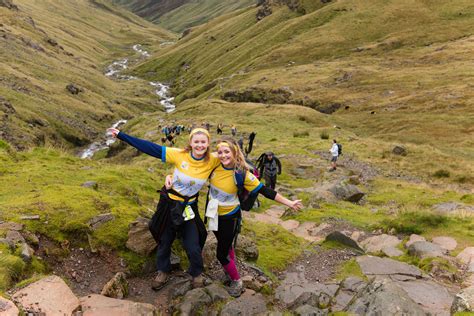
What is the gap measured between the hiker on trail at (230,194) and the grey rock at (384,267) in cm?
416

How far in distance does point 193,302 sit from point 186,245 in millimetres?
1341

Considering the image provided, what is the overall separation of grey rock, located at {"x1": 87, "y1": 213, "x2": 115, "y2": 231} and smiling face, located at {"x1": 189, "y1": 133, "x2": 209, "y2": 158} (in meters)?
4.03

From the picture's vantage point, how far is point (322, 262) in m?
12.7

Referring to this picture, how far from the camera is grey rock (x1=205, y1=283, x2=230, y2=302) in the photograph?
867 cm

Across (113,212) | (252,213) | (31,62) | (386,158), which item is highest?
(31,62)

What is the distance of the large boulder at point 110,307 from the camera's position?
7.77 meters

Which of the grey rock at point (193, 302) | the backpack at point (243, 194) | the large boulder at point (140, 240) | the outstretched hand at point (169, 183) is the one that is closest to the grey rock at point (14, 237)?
the large boulder at point (140, 240)

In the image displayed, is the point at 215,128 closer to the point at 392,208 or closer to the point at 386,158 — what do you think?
the point at 386,158

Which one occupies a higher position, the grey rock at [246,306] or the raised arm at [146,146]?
the raised arm at [146,146]

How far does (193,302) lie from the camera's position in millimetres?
8375

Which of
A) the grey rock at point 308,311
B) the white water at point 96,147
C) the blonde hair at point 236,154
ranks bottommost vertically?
the white water at point 96,147

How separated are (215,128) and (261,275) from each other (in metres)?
46.5

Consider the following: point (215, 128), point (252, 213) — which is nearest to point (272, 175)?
point (252, 213)

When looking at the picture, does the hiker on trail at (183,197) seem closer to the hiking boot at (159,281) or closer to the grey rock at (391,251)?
the hiking boot at (159,281)
